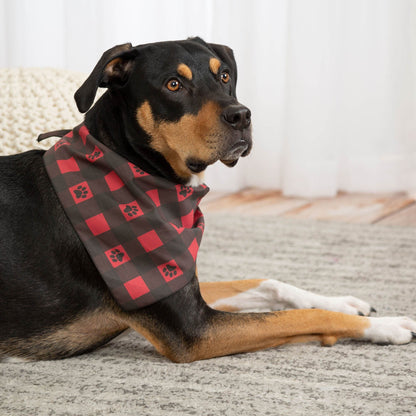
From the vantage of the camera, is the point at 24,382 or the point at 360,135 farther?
the point at 360,135

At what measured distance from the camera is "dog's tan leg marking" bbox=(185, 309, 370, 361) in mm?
2074

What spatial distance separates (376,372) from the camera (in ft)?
6.55

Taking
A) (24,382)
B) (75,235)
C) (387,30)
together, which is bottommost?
(24,382)

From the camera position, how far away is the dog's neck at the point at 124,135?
2107 millimetres

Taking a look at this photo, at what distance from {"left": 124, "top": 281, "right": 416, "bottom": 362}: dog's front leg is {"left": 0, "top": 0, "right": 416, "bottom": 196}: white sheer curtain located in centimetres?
290

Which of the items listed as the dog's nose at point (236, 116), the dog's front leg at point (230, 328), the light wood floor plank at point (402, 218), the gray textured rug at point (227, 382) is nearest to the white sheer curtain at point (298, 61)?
the light wood floor plank at point (402, 218)

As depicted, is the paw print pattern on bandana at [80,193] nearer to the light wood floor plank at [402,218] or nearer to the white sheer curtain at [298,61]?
the light wood floor plank at [402,218]

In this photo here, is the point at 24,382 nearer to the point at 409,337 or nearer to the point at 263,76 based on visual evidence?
the point at 409,337

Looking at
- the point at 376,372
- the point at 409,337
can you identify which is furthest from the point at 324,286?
the point at 376,372

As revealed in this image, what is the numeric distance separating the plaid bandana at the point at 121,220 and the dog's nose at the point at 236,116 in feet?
0.99

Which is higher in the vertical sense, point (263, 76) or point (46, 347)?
Answer: point (263, 76)

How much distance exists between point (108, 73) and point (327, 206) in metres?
2.92

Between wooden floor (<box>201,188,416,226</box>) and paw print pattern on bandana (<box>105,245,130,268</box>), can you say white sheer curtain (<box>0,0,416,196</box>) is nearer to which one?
wooden floor (<box>201,188,416,226</box>)

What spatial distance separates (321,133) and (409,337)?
117 inches
